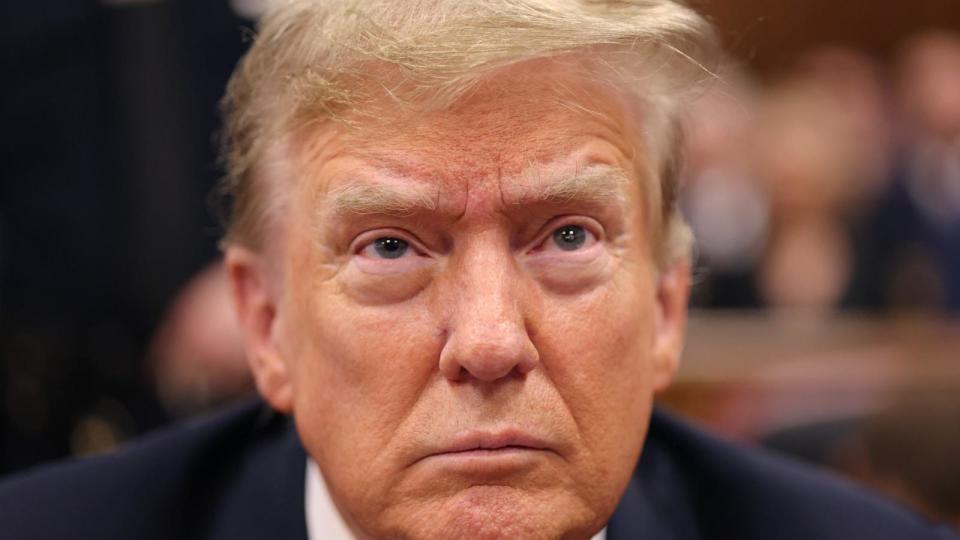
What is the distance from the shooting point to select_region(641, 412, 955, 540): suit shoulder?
1724 mm

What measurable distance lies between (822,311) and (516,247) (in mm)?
2577

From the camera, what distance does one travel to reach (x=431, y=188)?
1.31 meters

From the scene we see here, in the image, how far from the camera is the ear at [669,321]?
5.07 feet

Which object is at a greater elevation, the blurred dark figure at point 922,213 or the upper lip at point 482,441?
the upper lip at point 482,441

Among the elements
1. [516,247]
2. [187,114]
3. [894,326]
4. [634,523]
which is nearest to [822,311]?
[894,326]

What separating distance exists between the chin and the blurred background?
117 cm

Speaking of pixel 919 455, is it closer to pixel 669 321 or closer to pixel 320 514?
pixel 669 321

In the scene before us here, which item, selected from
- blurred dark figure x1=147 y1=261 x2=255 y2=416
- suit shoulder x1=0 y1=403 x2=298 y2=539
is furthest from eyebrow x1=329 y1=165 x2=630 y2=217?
blurred dark figure x1=147 y1=261 x2=255 y2=416

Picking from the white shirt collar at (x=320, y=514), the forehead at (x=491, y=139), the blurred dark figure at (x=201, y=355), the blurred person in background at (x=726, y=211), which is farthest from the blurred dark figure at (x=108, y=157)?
the forehead at (x=491, y=139)

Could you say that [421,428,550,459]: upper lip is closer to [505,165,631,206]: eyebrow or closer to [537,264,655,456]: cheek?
[537,264,655,456]: cheek

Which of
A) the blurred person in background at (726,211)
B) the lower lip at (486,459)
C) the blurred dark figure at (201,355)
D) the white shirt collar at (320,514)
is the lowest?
the blurred dark figure at (201,355)

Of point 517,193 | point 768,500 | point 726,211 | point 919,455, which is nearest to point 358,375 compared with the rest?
point 517,193

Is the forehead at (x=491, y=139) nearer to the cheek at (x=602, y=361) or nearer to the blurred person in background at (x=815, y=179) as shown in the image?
the cheek at (x=602, y=361)

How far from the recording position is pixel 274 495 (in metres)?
1.66
